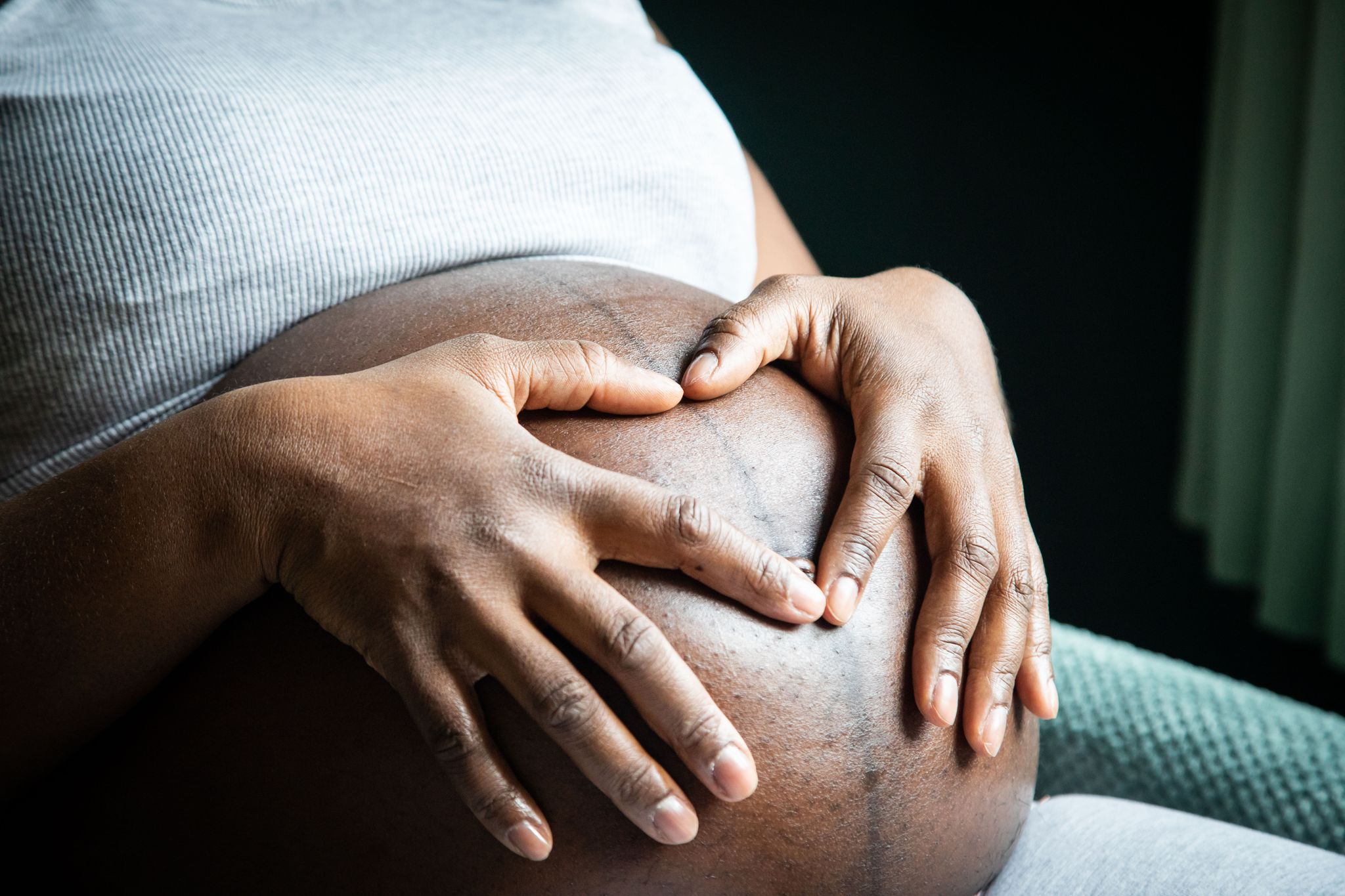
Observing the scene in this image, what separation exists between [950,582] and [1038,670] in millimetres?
97

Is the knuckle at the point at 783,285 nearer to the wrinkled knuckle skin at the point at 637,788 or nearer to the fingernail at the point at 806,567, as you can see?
the fingernail at the point at 806,567

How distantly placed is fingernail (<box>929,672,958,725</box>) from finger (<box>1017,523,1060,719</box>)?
91mm

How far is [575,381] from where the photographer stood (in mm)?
543

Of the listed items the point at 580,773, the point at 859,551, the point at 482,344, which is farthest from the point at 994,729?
the point at 482,344

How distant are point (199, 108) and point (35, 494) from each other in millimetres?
264

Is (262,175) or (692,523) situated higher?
(262,175)

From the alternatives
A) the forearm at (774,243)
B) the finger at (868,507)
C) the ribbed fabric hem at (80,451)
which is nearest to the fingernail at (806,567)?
the finger at (868,507)

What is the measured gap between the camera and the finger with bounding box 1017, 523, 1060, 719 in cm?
60

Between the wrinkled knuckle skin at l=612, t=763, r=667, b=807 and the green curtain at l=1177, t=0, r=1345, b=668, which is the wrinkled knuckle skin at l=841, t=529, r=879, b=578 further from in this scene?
the green curtain at l=1177, t=0, r=1345, b=668

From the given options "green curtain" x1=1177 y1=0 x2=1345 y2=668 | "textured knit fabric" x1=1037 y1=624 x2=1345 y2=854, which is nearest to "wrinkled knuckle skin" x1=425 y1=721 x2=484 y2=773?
"textured knit fabric" x1=1037 y1=624 x2=1345 y2=854

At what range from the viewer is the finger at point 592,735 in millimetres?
458

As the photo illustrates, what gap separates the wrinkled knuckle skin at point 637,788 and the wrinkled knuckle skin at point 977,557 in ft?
0.74

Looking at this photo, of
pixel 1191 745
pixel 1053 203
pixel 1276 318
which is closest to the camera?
pixel 1191 745

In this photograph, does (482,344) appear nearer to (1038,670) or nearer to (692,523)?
(692,523)
